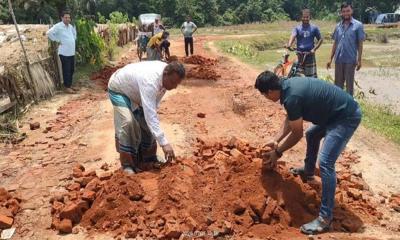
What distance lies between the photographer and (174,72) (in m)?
4.84

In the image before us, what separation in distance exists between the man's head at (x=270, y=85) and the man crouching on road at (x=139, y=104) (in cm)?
94

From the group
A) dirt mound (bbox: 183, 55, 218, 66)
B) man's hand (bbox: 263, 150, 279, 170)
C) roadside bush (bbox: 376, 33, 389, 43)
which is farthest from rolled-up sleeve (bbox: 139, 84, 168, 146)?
roadside bush (bbox: 376, 33, 389, 43)

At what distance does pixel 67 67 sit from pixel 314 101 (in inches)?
316

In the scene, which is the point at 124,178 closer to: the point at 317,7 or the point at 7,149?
the point at 7,149

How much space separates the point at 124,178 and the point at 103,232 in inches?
25.1

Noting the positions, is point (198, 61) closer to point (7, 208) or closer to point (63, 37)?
point (63, 37)

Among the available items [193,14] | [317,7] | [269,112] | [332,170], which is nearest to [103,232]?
[332,170]

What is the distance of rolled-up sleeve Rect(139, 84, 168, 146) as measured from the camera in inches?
191

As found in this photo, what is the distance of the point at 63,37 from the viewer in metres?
10.8

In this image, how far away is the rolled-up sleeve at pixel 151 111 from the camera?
15.9ft

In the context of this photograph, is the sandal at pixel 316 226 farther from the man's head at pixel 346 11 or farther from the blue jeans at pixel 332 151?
Answer: the man's head at pixel 346 11

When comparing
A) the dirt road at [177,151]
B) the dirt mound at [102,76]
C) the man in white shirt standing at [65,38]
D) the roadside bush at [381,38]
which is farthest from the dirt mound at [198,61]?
the roadside bush at [381,38]

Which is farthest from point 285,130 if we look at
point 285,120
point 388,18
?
point 388,18

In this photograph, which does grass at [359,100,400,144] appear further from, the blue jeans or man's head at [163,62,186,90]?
man's head at [163,62,186,90]
